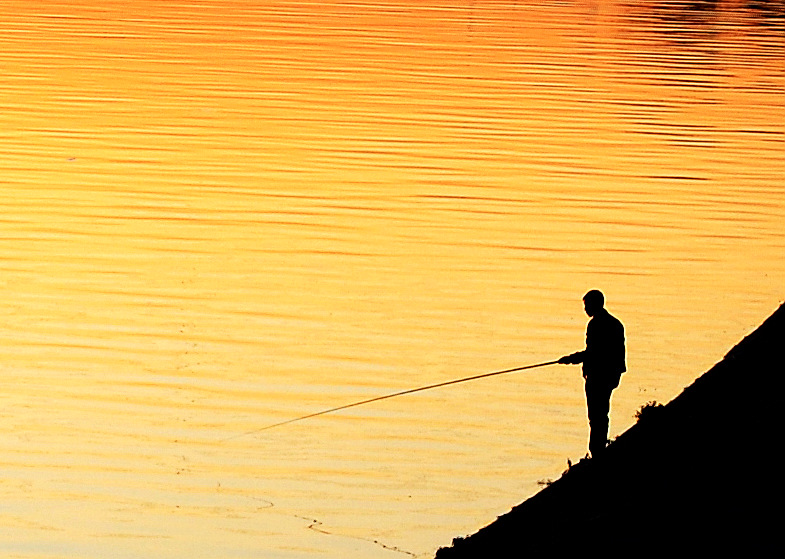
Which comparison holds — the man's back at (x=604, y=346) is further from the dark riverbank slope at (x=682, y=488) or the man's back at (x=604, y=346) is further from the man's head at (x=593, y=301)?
the dark riverbank slope at (x=682, y=488)

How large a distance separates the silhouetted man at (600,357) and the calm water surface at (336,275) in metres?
1.59

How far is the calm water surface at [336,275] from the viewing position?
1551cm

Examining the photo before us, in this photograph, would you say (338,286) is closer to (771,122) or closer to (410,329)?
(410,329)

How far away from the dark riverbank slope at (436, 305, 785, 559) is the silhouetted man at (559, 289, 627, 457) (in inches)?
12.7

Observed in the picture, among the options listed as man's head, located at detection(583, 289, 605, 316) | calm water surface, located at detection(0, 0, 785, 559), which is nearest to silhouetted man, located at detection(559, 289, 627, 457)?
man's head, located at detection(583, 289, 605, 316)

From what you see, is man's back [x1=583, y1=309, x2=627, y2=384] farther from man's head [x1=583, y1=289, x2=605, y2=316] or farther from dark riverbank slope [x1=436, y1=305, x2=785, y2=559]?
dark riverbank slope [x1=436, y1=305, x2=785, y2=559]

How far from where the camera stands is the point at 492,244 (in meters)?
26.1

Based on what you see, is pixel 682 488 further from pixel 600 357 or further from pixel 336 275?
pixel 336 275

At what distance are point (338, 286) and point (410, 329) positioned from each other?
2.37 metres

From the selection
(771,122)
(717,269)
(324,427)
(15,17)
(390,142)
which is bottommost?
(324,427)

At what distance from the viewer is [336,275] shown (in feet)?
78.0

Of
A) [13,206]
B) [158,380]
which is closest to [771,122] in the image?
[13,206]

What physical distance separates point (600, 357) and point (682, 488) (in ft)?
9.66

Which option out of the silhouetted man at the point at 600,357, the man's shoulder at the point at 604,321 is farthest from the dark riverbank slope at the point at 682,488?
the man's shoulder at the point at 604,321
